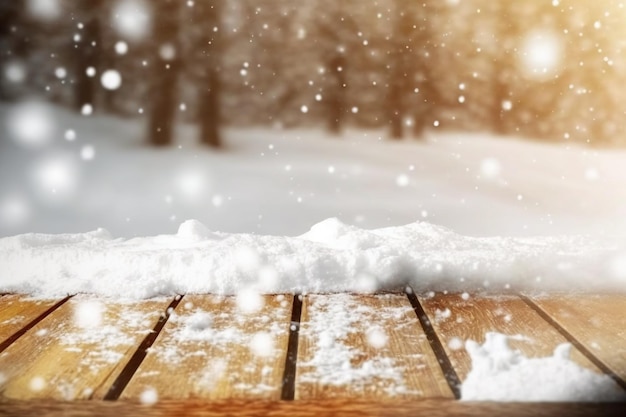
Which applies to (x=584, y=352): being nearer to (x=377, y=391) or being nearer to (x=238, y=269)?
(x=377, y=391)

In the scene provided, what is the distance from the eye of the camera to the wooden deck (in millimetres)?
948

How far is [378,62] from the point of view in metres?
2.94

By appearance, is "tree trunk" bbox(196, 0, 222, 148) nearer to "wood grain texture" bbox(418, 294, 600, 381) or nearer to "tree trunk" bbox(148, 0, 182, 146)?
Answer: "tree trunk" bbox(148, 0, 182, 146)

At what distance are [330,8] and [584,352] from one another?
2157 mm

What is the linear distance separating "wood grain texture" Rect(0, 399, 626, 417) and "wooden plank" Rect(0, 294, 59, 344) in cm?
38

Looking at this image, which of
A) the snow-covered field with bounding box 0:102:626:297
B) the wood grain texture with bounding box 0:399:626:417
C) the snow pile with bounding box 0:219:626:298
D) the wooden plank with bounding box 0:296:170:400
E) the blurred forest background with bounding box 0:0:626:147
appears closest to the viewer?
the wood grain texture with bounding box 0:399:626:417

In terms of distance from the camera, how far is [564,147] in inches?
116

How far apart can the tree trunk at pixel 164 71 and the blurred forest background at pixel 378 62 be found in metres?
0.01

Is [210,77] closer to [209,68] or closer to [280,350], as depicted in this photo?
[209,68]

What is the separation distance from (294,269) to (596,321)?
26.0 inches

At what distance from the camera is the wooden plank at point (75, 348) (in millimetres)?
1021

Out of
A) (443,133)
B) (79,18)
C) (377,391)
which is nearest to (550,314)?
(377,391)

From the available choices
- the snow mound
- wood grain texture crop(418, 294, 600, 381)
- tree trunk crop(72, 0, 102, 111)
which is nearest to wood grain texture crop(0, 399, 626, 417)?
wood grain texture crop(418, 294, 600, 381)

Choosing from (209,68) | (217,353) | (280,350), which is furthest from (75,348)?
(209,68)
